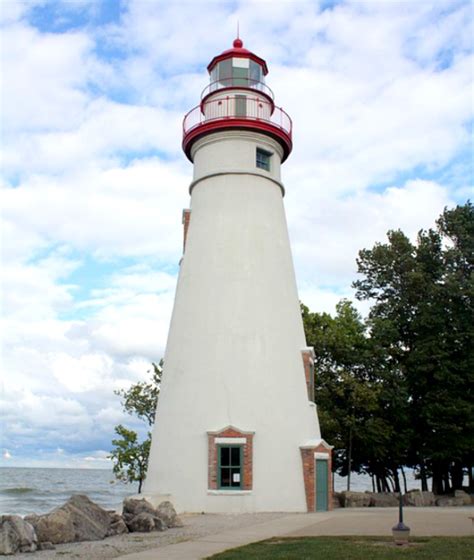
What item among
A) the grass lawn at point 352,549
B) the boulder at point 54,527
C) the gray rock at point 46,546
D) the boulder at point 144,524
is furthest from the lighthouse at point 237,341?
the grass lawn at point 352,549

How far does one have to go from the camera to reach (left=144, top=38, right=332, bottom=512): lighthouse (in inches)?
744

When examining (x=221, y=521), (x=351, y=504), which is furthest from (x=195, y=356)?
(x=351, y=504)

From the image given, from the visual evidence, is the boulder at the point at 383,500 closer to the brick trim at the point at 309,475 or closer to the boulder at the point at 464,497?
the boulder at the point at 464,497

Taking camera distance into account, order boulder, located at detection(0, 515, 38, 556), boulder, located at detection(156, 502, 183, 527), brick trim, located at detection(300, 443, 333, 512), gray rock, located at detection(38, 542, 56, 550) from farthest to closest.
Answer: brick trim, located at detection(300, 443, 333, 512) < boulder, located at detection(156, 502, 183, 527) < gray rock, located at detection(38, 542, 56, 550) < boulder, located at detection(0, 515, 38, 556)

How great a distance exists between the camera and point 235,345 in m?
20.0

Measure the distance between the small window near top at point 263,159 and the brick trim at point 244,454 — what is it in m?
9.04

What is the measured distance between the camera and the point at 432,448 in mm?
27875

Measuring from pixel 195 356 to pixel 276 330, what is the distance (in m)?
2.70

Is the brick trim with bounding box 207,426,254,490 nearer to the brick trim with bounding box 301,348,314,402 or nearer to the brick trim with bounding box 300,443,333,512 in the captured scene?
the brick trim with bounding box 300,443,333,512

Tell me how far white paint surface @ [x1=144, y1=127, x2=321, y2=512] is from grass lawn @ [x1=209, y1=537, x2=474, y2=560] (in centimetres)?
684

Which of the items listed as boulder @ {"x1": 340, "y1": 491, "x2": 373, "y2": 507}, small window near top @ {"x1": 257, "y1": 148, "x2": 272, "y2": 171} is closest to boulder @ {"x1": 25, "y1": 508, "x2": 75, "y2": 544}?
boulder @ {"x1": 340, "y1": 491, "x2": 373, "y2": 507}

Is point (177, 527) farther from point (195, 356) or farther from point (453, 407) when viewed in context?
point (453, 407)

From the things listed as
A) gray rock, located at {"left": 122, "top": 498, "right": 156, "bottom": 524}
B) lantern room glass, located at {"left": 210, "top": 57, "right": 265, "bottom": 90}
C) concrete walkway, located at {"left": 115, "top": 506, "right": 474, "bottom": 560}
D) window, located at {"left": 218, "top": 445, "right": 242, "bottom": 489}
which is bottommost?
concrete walkway, located at {"left": 115, "top": 506, "right": 474, "bottom": 560}

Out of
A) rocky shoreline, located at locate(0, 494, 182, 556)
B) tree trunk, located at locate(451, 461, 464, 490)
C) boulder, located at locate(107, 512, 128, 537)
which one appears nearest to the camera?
rocky shoreline, located at locate(0, 494, 182, 556)
